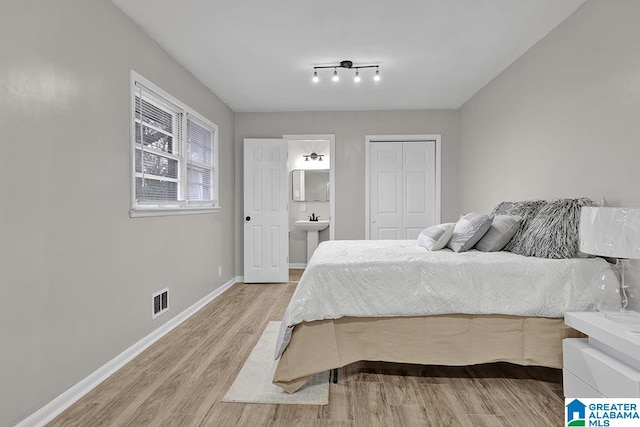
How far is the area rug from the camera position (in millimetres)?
2068

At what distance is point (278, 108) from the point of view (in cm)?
533

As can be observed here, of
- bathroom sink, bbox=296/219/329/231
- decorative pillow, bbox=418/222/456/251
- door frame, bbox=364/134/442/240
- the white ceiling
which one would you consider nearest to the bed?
decorative pillow, bbox=418/222/456/251

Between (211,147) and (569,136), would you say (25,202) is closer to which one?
(211,147)

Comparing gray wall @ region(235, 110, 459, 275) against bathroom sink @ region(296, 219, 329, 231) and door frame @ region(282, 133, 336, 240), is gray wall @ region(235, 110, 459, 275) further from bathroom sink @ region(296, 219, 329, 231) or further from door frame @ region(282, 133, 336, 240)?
bathroom sink @ region(296, 219, 329, 231)

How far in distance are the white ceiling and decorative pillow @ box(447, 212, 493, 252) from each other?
61.3 inches

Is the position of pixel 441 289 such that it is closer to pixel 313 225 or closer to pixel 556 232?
pixel 556 232

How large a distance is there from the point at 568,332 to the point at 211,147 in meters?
4.07

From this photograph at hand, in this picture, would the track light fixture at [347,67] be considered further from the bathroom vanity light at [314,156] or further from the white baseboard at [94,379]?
the white baseboard at [94,379]

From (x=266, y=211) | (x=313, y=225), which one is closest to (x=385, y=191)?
(x=313, y=225)

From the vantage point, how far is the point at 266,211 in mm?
5297

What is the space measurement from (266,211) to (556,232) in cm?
375

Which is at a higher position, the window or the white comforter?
the window

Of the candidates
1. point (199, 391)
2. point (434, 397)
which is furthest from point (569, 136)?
point (199, 391)

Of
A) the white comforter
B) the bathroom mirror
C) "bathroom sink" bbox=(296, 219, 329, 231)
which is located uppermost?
the bathroom mirror
